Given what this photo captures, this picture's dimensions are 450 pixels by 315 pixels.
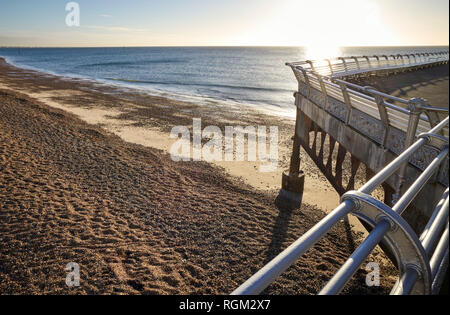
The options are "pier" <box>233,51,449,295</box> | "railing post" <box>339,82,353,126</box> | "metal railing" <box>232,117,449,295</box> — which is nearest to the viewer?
"metal railing" <box>232,117,449,295</box>

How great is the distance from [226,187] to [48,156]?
738 cm

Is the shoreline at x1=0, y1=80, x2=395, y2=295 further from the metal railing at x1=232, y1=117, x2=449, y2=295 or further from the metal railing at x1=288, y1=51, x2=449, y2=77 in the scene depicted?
the metal railing at x1=288, y1=51, x2=449, y2=77

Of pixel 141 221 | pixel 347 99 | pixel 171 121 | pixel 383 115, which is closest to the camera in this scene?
pixel 383 115

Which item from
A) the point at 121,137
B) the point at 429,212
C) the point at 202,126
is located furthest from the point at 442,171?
the point at 202,126

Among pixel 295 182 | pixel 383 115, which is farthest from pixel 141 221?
pixel 383 115

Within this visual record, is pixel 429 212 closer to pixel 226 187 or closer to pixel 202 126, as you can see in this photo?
pixel 226 187

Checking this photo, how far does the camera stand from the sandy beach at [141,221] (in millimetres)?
5938

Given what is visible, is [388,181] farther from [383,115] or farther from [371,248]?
[371,248]

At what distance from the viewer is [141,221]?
7980 millimetres

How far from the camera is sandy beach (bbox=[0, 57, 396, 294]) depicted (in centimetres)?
594

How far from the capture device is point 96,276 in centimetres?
574

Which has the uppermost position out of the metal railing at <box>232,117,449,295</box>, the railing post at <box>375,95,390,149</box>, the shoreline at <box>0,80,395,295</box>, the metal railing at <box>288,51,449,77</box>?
the metal railing at <box>288,51,449,77</box>

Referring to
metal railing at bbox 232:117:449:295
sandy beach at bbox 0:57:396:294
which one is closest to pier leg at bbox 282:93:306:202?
sandy beach at bbox 0:57:396:294

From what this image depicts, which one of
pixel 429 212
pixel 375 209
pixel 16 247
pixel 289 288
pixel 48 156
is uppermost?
pixel 375 209
